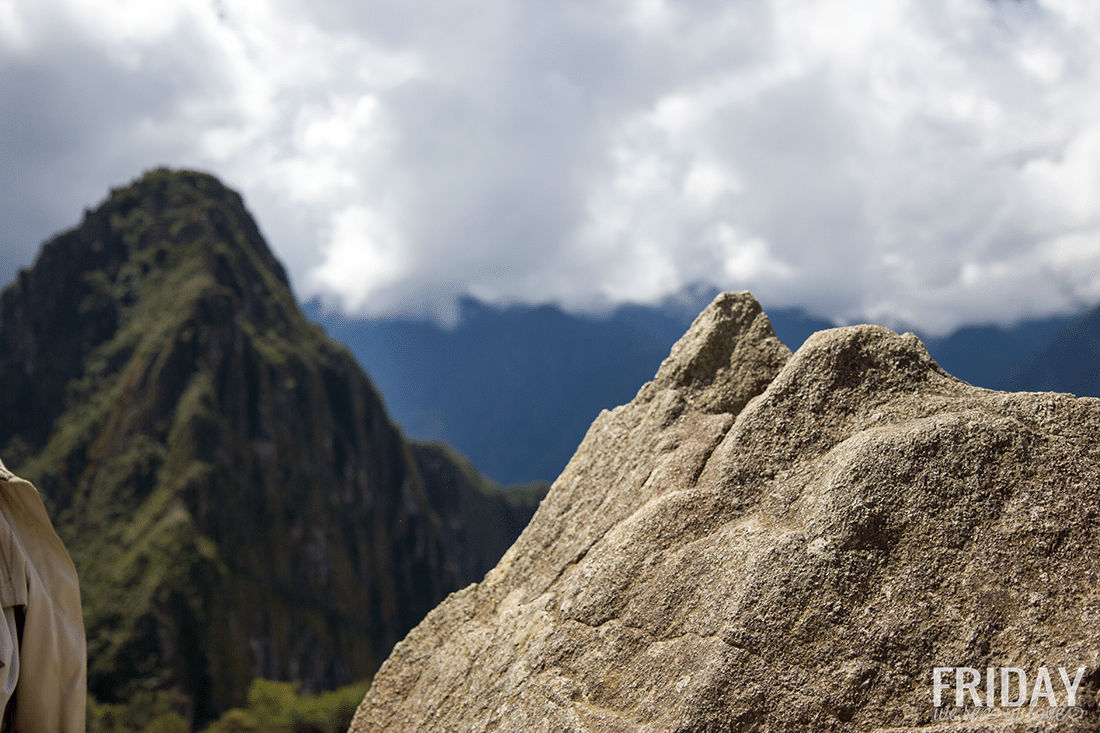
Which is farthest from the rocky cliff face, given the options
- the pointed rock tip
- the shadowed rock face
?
the pointed rock tip

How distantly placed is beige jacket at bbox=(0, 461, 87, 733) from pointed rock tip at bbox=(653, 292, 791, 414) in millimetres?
8279

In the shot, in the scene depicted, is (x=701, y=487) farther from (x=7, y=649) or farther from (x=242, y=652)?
(x=242, y=652)

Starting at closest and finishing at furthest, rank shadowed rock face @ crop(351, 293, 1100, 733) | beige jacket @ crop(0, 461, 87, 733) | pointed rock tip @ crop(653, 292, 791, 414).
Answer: shadowed rock face @ crop(351, 293, 1100, 733) → beige jacket @ crop(0, 461, 87, 733) → pointed rock tip @ crop(653, 292, 791, 414)

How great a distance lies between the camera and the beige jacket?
7.67m

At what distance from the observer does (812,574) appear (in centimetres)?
756

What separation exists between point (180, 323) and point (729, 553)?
7396 inches

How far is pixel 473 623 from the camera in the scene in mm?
10461

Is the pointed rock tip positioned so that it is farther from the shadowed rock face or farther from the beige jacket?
the beige jacket

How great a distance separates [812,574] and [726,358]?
13.2 feet

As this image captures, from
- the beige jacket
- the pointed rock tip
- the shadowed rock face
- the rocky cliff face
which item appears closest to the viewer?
the shadowed rock face

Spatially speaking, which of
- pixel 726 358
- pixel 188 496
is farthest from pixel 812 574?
pixel 188 496

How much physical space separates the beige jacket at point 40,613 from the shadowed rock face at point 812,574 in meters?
3.80

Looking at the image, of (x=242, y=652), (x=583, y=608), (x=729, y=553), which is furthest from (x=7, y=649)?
(x=242, y=652)

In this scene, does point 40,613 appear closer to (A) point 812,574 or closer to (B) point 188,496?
(A) point 812,574
